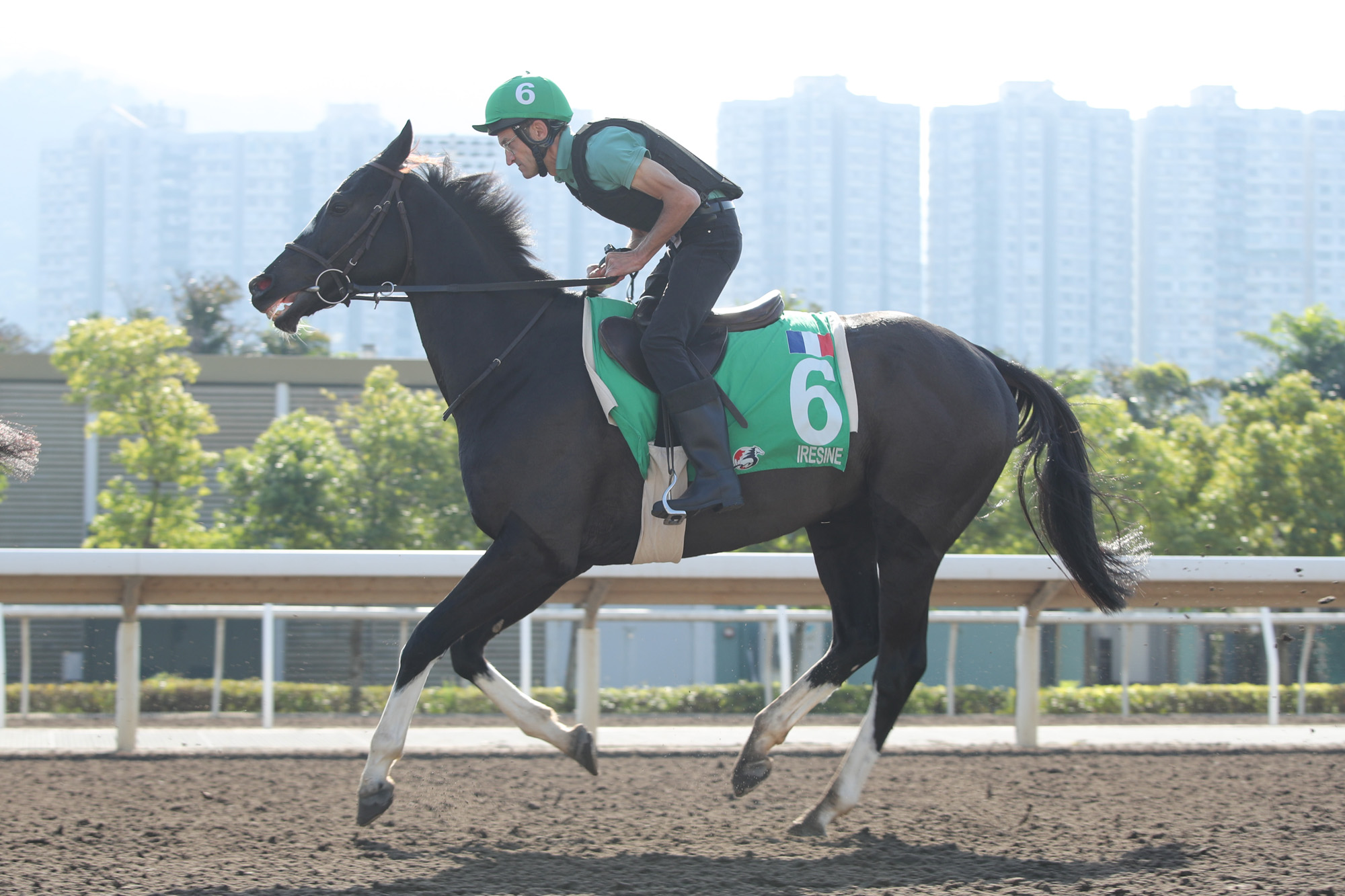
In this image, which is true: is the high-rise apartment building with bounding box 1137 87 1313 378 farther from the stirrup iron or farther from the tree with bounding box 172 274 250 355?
the stirrup iron

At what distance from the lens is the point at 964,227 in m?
141

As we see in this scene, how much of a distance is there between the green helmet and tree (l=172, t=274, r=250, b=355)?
3201cm

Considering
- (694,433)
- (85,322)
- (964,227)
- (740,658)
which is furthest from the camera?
(964,227)

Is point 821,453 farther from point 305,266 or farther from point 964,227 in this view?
point 964,227

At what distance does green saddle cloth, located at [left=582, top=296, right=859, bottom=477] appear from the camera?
422 cm

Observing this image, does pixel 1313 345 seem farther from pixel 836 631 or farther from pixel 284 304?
pixel 284 304

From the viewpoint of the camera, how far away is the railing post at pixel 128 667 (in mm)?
6496

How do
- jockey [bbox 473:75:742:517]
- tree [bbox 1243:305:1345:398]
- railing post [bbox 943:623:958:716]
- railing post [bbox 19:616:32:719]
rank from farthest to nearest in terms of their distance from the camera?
tree [bbox 1243:305:1345:398] < railing post [bbox 943:623:958:716] < railing post [bbox 19:616:32:719] < jockey [bbox 473:75:742:517]

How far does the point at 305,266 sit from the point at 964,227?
143 metres

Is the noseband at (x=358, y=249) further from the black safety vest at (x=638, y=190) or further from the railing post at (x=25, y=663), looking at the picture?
the railing post at (x=25, y=663)

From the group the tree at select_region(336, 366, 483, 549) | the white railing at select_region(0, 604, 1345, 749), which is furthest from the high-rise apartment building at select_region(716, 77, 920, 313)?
the white railing at select_region(0, 604, 1345, 749)

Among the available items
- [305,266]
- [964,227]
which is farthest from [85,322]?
[964,227]

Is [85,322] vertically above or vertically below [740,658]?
above

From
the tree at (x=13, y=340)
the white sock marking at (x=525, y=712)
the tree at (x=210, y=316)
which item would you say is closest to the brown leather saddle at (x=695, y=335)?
the white sock marking at (x=525, y=712)
